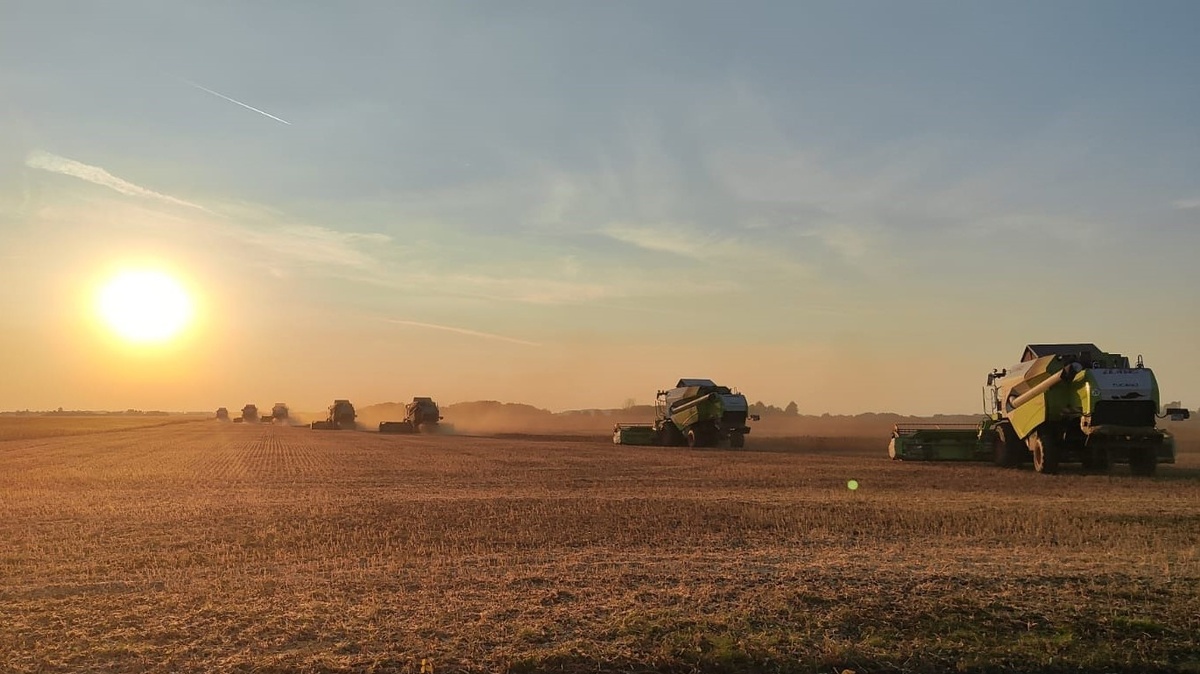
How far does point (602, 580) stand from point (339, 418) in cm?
9478

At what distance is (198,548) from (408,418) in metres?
72.8

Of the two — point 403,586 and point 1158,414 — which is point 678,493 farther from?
point 1158,414

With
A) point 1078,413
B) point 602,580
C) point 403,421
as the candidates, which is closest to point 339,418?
point 403,421

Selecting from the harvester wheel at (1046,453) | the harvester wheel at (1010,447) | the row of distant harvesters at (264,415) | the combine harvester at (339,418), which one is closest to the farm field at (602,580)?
the harvester wheel at (1046,453)

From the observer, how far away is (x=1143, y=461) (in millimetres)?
28812

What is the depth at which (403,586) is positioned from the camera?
11.2 meters

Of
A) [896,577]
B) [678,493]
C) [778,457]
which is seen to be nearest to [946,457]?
[778,457]

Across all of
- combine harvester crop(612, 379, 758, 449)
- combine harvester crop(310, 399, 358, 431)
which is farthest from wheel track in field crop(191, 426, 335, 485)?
combine harvester crop(310, 399, 358, 431)

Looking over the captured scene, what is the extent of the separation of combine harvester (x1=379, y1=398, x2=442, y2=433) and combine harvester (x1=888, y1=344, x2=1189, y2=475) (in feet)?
197

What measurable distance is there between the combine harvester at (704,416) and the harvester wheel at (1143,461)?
21591 mm

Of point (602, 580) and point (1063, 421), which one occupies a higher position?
point (1063, 421)

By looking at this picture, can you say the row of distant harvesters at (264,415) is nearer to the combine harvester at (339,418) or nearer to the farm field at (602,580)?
the combine harvester at (339,418)

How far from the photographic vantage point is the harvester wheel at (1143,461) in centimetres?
2856

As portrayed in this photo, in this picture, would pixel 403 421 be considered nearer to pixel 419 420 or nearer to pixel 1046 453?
pixel 419 420
